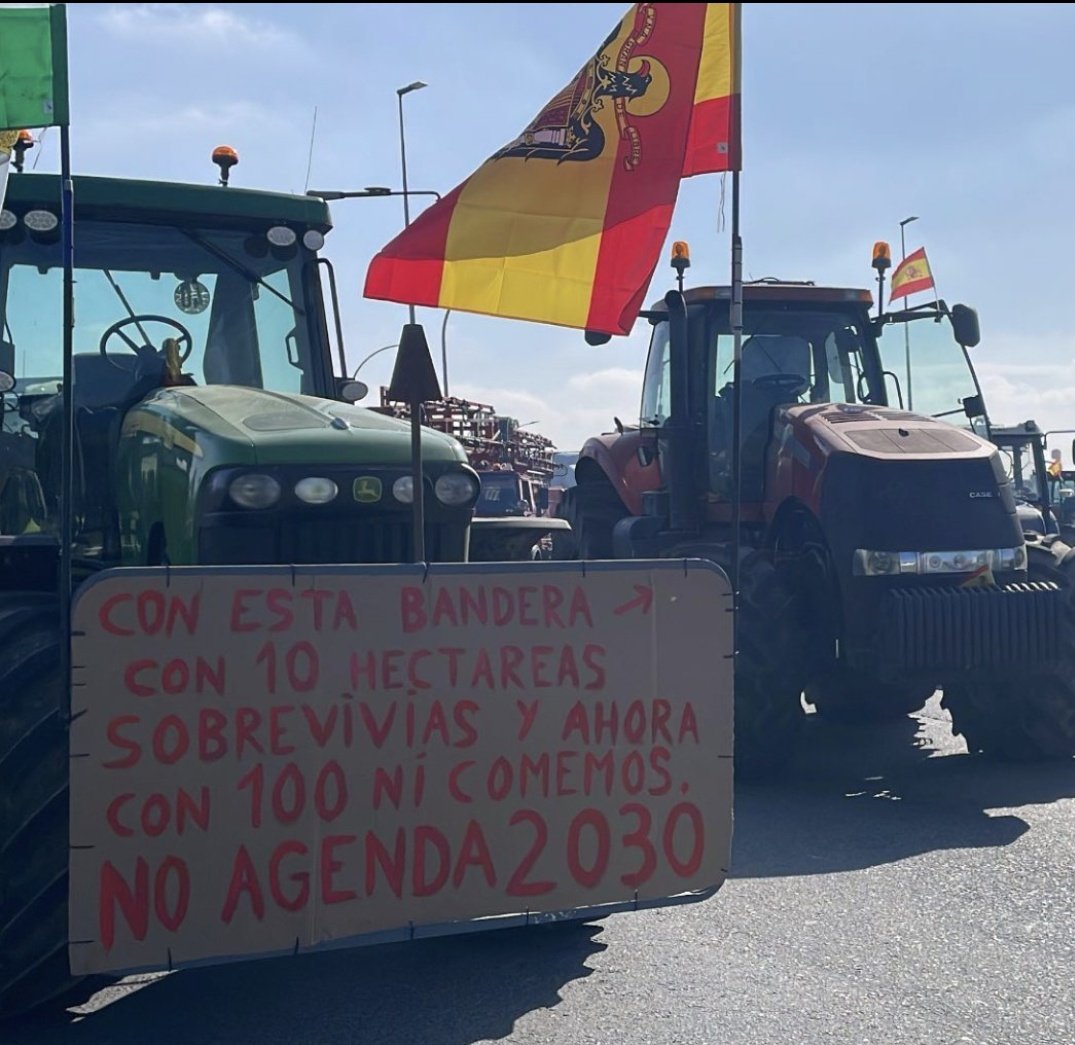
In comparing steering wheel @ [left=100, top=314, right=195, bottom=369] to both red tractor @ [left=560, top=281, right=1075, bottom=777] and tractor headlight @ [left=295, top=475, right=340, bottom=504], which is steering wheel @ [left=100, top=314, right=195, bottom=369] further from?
red tractor @ [left=560, top=281, right=1075, bottom=777]

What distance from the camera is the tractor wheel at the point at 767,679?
7734 mm

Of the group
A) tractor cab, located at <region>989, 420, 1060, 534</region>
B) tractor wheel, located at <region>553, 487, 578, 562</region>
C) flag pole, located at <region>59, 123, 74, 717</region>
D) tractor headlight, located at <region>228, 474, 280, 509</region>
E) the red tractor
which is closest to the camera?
flag pole, located at <region>59, 123, 74, 717</region>

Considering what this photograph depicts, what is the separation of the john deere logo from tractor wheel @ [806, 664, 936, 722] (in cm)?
450

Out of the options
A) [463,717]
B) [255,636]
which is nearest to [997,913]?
[463,717]

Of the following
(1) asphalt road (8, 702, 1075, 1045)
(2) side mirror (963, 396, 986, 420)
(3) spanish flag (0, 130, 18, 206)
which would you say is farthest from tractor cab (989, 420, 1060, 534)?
(3) spanish flag (0, 130, 18, 206)

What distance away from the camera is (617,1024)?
4.48 m

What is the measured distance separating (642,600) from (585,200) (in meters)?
1.50

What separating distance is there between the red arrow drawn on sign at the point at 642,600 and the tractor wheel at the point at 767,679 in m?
3.20

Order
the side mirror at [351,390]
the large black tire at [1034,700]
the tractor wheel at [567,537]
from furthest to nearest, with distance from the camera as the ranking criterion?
1. the tractor wheel at [567,537]
2. the large black tire at [1034,700]
3. the side mirror at [351,390]

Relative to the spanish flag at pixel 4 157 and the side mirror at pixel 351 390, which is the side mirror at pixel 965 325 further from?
the spanish flag at pixel 4 157

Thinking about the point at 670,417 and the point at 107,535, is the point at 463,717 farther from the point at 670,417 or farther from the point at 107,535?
the point at 670,417

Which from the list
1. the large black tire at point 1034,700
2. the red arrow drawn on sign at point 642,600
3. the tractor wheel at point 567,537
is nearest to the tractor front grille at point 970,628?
the large black tire at point 1034,700

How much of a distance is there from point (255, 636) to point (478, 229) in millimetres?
1698

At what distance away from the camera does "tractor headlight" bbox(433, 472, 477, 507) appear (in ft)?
16.8
